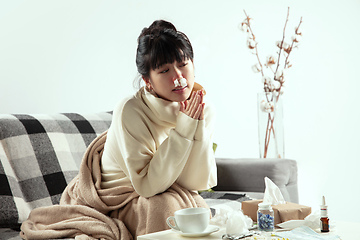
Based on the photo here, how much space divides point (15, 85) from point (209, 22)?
1612 mm

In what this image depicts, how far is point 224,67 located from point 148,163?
196 cm

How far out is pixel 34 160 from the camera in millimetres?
1618

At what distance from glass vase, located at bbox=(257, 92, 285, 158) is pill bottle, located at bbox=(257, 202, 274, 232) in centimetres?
151

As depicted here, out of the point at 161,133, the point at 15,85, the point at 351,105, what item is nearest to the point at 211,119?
the point at 161,133

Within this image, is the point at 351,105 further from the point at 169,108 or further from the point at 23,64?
the point at 23,64

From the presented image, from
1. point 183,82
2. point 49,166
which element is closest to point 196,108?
point 183,82

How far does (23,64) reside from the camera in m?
2.09

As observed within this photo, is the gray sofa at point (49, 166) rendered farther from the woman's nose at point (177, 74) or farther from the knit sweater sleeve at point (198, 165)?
the woman's nose at point (177, 74)

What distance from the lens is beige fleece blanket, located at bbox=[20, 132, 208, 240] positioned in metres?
1.19

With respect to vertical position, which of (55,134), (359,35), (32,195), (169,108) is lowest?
(32,195)

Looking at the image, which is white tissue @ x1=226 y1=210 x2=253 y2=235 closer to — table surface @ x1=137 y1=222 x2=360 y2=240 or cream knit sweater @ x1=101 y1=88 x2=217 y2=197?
table surface @ x1=137 y1=222 x2=360 y2=240

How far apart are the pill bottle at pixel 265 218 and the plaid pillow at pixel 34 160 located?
91 cm

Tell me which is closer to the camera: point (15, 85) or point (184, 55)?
point (184, 55)

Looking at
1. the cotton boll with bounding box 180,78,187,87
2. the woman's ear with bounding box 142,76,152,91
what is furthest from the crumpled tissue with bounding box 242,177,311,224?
the woman's ear with bounding box 142,76,152,91
